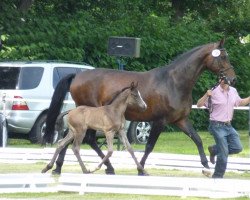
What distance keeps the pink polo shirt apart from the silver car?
813 centimetres

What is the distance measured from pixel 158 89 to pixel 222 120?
152cm

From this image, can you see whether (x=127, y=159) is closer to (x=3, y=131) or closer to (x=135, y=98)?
(x=135, y=98)

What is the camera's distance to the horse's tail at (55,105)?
57.7 ft

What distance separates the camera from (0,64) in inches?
981

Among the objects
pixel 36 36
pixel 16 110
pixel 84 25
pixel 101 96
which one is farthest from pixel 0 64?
pixel 101 96

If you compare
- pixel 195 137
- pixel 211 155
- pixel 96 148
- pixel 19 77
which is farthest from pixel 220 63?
pixel 19 77

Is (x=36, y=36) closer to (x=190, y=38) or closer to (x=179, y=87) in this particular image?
(x=190, y=38)

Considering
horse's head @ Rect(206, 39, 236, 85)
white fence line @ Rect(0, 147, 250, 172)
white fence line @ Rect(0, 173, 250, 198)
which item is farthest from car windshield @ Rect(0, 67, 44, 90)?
white fence line @ Rect(0, 173, 250, 198)

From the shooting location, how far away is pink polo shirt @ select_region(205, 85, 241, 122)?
1633cm

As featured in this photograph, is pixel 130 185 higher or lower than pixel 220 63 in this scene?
lower

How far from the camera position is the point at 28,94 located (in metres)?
24.5

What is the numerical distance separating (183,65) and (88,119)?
208 centimetres

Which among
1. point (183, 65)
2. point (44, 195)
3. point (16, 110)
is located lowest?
point (16, 110)

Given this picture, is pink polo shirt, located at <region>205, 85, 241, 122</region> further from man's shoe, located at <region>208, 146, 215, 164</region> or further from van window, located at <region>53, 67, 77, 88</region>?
van window, located at <region>53, 67, 77, 88</region>
